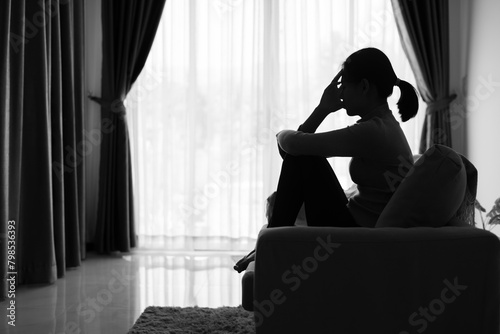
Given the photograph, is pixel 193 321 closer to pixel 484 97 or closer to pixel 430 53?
pixel 484 97

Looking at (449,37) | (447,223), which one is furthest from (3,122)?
(449,37)

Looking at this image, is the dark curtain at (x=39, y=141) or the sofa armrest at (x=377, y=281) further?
the dark curtain at (x=39, y=141)

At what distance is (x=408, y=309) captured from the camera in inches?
62.6

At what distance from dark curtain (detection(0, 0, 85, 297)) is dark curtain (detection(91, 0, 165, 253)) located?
315mm

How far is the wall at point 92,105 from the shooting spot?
14.4 ft

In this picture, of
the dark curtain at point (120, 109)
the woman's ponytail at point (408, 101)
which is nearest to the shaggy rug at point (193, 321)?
the woman's ponytail at point (408, 101)

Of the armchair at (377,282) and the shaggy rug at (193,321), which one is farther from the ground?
the armchair at (377,282)

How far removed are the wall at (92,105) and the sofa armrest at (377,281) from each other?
10.1 feet

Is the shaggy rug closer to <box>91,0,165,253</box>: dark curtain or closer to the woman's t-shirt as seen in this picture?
the woman's t-shirt

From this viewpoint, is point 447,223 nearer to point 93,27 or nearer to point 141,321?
point 141,321

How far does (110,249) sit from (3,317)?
162 centimetres

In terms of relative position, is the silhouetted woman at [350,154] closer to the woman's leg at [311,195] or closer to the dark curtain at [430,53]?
the woman's leg at [311,195]

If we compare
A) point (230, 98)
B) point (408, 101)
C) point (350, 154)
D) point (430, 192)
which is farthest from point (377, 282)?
point (230, 98)

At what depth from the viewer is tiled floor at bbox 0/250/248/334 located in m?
2.56
